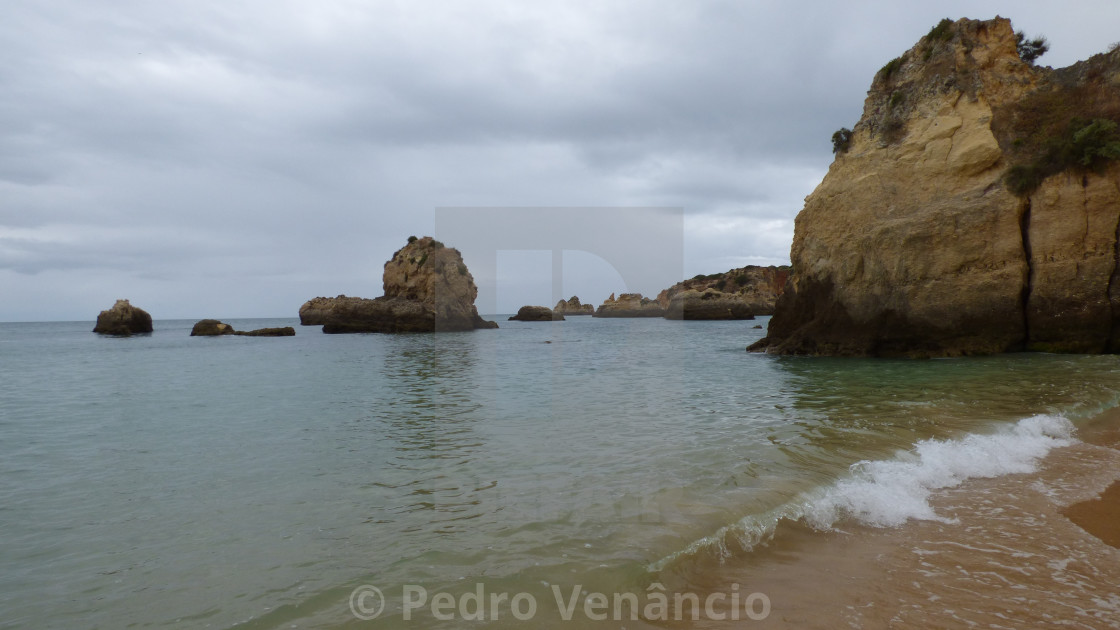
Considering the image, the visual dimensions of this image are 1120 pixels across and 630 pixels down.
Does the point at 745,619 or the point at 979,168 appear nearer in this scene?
the point at 745,619

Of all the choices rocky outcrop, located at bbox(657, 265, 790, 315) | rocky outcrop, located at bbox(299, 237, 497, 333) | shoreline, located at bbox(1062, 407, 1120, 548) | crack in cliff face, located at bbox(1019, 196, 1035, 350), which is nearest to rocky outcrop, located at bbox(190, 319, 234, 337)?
rocky outcrop, located at bbox(299, 237, 497, 333)

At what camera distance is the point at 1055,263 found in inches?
634

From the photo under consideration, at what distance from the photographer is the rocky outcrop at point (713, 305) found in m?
79.9

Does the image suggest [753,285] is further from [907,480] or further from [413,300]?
[907,480]

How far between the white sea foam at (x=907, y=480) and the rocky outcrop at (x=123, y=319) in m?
72.4

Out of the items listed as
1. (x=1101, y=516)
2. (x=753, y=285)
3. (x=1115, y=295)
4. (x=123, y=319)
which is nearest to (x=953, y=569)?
(x=1101, y=516)

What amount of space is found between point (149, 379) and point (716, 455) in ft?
65.7

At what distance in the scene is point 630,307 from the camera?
408ft

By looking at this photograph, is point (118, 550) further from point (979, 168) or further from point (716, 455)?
point (979, 168)

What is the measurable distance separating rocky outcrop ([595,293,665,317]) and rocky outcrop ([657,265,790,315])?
20986 mm

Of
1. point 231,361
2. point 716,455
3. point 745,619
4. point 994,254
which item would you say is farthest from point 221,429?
point 994,254

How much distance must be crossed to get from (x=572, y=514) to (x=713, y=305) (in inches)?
3130

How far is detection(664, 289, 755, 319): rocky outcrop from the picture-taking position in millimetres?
79938

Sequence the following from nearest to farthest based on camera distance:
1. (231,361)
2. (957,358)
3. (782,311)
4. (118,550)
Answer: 1. (118,550)
2. (957,358)
3. (782,311)
4. (231,361)
